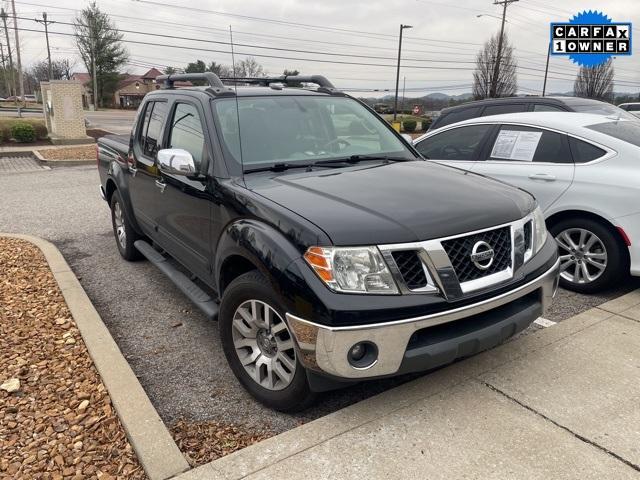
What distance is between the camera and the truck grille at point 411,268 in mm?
2584

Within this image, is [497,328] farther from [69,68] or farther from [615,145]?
[69,68]

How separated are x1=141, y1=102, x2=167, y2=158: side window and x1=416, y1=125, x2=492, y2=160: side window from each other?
304 centimetres

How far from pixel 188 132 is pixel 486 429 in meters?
2.90

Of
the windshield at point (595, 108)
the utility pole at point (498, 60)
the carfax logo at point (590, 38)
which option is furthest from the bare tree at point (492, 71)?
the windshield at point (595, 108)

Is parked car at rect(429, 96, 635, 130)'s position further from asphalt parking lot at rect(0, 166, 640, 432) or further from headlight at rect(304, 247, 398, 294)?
headlight at rect(304, 247, 398, 294)

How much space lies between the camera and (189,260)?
13.2ft

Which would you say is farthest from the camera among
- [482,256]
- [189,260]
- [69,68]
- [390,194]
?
[69,68]

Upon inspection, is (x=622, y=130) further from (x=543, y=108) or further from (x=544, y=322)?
(x=543, y=108)

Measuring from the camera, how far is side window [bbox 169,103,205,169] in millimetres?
3746

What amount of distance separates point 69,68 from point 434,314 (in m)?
106

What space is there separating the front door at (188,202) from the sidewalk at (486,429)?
4.92 ft

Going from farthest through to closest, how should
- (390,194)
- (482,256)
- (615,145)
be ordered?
1. (615,145)
2. (390,194)
3. (482,256)

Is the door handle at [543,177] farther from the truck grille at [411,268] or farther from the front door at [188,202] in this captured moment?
the front door at [188,202]

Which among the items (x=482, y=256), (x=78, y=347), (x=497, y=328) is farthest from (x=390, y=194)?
(x=78, y=347)
